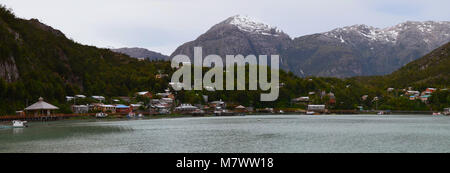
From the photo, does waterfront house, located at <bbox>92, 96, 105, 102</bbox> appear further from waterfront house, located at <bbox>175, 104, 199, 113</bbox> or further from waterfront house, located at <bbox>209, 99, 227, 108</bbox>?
waterfront house, located at <bbox>209, 99, 227, 108</bbox>

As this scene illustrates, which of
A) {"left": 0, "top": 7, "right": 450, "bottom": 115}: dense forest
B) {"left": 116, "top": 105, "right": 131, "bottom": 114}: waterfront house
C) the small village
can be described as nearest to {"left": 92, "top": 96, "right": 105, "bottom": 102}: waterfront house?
the small village

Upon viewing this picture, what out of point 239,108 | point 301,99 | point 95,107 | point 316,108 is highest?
point 95,107

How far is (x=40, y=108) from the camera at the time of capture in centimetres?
7656

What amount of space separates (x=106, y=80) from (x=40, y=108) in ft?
173

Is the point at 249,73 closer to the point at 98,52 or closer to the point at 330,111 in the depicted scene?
the point at 330,111

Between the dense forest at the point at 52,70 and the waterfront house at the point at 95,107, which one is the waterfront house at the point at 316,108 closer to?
the dense forest at the point at 52,70

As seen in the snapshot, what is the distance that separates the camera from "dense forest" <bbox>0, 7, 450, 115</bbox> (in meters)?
87.8

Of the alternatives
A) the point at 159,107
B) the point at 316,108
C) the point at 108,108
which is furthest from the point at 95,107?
the point at 316,108

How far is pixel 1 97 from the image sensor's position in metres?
76.3

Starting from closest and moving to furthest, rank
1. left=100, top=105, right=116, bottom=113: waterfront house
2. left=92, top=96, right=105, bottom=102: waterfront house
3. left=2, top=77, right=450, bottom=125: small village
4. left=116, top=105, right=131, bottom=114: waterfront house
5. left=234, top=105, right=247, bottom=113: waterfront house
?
left=2, top=77, right=450, bottom=125: small village, left=100, top=105, right=116, bottom=113: waterfront house, left=116, top=105, right=131, bottom=114: waterfront house, left=92, top=96, right=105, bottom=102: waterfront house, left=234, top=105, right=247, bottom=113: waterfront house

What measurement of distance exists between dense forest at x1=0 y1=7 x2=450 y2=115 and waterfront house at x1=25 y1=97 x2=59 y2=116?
87.8 inches

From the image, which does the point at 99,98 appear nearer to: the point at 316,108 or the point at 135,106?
the point at 135,106
